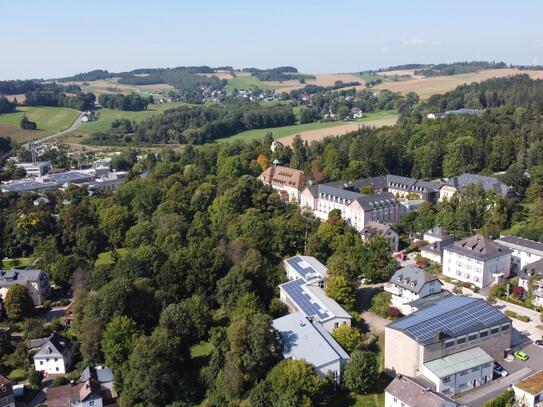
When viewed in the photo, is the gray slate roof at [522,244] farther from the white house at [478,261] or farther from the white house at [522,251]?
the white house at [478,261]

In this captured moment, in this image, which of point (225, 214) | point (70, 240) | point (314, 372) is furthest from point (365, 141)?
point (314, 372)

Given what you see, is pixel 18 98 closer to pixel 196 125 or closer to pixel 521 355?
pixel 196 125

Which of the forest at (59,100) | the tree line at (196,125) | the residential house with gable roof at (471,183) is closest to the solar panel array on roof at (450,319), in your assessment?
the residential house with gable roof at (471,183)

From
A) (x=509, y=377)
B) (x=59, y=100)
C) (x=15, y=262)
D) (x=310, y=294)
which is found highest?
(x=59, y=100)

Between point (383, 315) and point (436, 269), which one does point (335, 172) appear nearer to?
point (436, 269)

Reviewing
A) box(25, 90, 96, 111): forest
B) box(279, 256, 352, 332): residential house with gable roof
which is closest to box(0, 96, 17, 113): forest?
box(25, 90, 96, 111): forest

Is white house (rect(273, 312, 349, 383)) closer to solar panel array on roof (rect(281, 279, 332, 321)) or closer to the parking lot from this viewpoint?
solar panel array on roof (rect(281, 279, 332, 321))

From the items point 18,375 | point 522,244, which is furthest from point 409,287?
point 18,375
